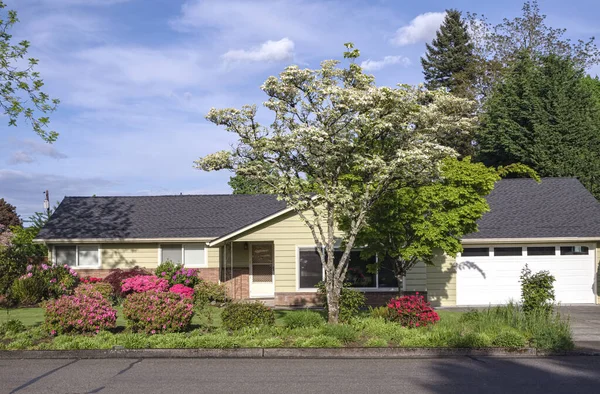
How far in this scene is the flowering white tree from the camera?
13.5 meters

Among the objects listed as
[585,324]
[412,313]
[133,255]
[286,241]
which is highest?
[286,241]

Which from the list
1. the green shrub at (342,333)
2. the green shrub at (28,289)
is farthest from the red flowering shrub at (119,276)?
the green shrub at (342,333)

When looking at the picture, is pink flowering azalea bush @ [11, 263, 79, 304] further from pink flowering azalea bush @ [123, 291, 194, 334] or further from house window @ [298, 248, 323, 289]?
pink flowering azalea bush @ [123, 291, 194, 334]

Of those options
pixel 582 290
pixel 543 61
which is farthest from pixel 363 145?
pixel 543 61

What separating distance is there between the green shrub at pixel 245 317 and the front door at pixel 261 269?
32.1 ft

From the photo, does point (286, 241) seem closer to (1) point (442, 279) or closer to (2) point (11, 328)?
(1) point (442, 279)

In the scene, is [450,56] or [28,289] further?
[450,56]

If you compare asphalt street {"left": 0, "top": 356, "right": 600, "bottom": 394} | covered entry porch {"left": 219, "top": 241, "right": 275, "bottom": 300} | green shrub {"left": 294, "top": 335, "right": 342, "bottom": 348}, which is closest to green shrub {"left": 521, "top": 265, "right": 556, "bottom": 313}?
asphalt street {"left": 0, "top": 356, "right": 600, "bottom": 394}

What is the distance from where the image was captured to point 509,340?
41.5 feet

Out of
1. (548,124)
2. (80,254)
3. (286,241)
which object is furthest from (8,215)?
(548,124)

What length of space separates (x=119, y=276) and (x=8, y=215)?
2808cm

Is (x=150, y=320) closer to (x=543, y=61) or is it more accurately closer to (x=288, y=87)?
(x=288, y=87)

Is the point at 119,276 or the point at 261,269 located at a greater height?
the point at 261,269

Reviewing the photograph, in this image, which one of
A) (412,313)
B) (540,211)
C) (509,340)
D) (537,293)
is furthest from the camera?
(540,211)
